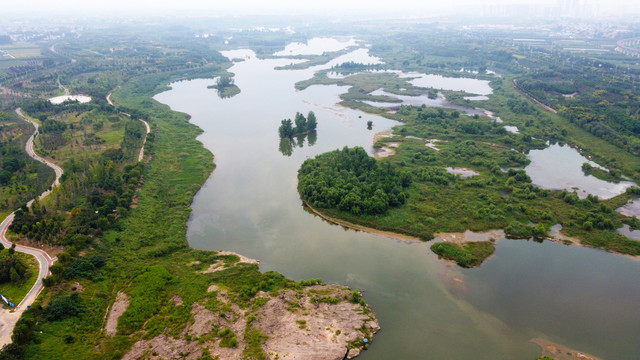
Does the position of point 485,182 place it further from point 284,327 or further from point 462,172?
point 284,327

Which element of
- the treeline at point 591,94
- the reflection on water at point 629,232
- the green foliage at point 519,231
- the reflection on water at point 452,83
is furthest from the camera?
the reflection on water at point 452,83

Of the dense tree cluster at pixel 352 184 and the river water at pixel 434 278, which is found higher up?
the dense tree cluster at pixel 352 184

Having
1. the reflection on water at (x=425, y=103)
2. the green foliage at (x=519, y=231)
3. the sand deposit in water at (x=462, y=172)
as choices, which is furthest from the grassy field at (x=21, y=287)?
the reflection on water at (x=425, y=103)

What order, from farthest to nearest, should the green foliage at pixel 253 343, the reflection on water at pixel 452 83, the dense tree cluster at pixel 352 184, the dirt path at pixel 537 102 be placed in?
the reflection on water at pixel 452 83, the dirt path at pixel 537 102, the dense tree cluster at pixel 352 184, the green foliage at pixel 253 343

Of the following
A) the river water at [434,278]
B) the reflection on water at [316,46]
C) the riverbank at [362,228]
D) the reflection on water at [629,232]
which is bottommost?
the river water at [434,278]

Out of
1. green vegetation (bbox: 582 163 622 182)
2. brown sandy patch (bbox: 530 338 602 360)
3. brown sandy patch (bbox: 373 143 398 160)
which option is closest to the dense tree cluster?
brown sandy patch (bbox: 373 143 398 160)

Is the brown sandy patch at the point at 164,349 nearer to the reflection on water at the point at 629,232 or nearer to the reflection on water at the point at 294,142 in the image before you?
the reflection on water at the point at 294,142

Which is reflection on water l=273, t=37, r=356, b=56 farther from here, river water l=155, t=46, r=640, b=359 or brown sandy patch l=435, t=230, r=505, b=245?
brown sandy patch l=435, t=230, r=505, b=245

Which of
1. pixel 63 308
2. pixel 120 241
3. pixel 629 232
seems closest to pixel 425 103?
pixel 629 232
